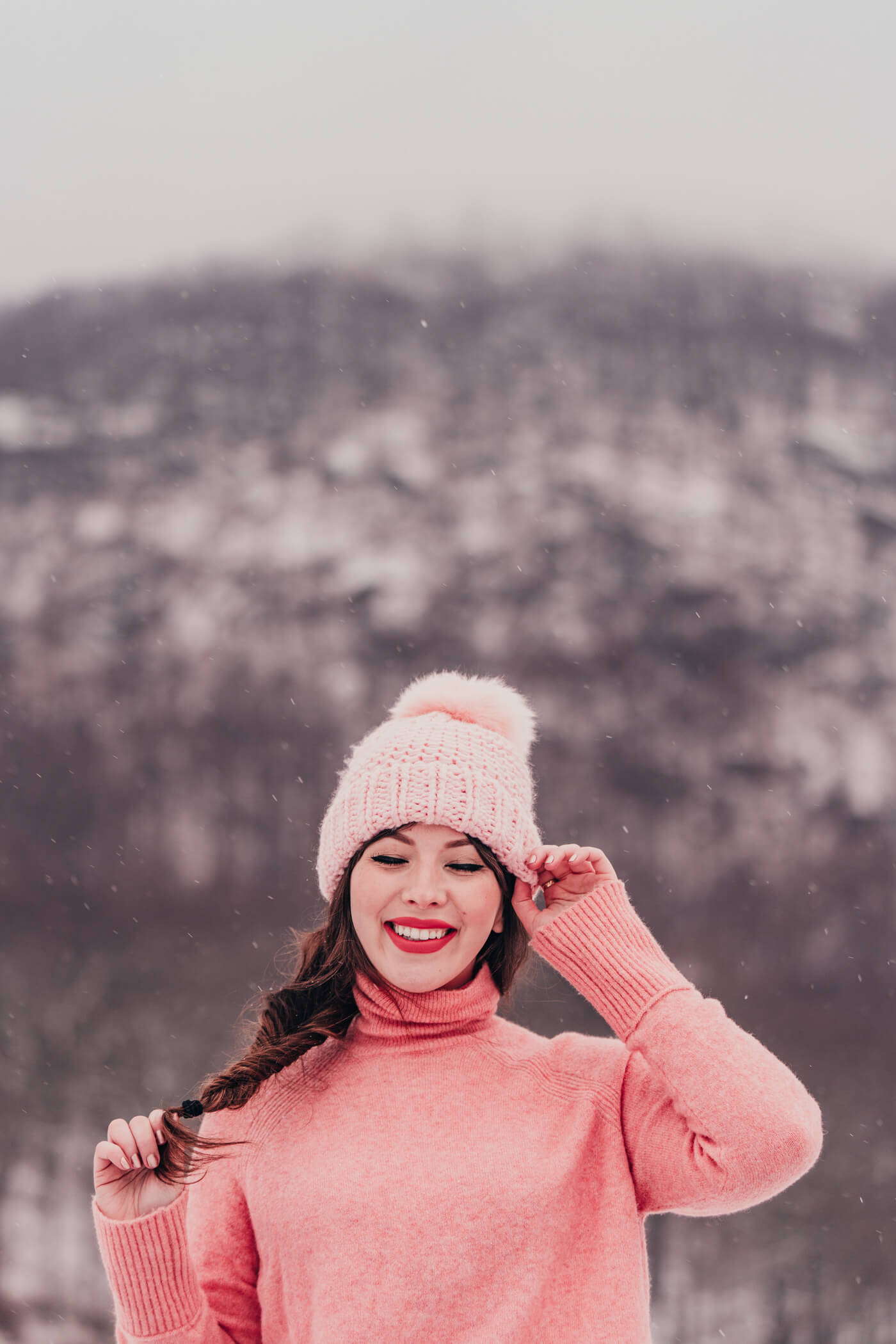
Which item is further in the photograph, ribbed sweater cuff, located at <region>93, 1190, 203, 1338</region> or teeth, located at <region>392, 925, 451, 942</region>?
teeth, located at <region>392, 925, 451, 942</region>

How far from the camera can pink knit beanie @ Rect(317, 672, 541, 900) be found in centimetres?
98

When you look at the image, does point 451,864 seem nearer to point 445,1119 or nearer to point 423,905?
point 423,905

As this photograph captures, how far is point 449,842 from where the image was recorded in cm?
98

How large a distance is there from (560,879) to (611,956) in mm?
101

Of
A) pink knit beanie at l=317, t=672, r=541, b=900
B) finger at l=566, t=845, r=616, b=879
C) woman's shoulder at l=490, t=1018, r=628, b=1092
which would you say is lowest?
woman's shoulder at l=490, t=1018, r=628, b=1092

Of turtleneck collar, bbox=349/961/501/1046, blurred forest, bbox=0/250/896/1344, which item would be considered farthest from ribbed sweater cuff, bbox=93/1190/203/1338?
blurred forest, bbox=0/250/896/1344

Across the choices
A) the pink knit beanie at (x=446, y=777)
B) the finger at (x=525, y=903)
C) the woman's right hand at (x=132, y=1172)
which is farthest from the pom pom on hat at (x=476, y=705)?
the woman's right hand at (x=132, y=1172)

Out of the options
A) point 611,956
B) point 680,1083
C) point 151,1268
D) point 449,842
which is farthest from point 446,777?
point 151,1268

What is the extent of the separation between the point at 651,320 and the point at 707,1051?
1.51 meters

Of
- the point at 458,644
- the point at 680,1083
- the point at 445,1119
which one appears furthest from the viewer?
the point at 458,644

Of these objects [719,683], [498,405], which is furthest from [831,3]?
[719,683]

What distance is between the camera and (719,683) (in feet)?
6.20

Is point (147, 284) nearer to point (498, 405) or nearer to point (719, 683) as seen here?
point (498, 405)

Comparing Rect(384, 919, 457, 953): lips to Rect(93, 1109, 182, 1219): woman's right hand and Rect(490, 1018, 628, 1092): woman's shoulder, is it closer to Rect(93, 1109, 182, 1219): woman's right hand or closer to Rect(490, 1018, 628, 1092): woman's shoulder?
Rect(490, 1018, 628, 1092): woman's shoulder
